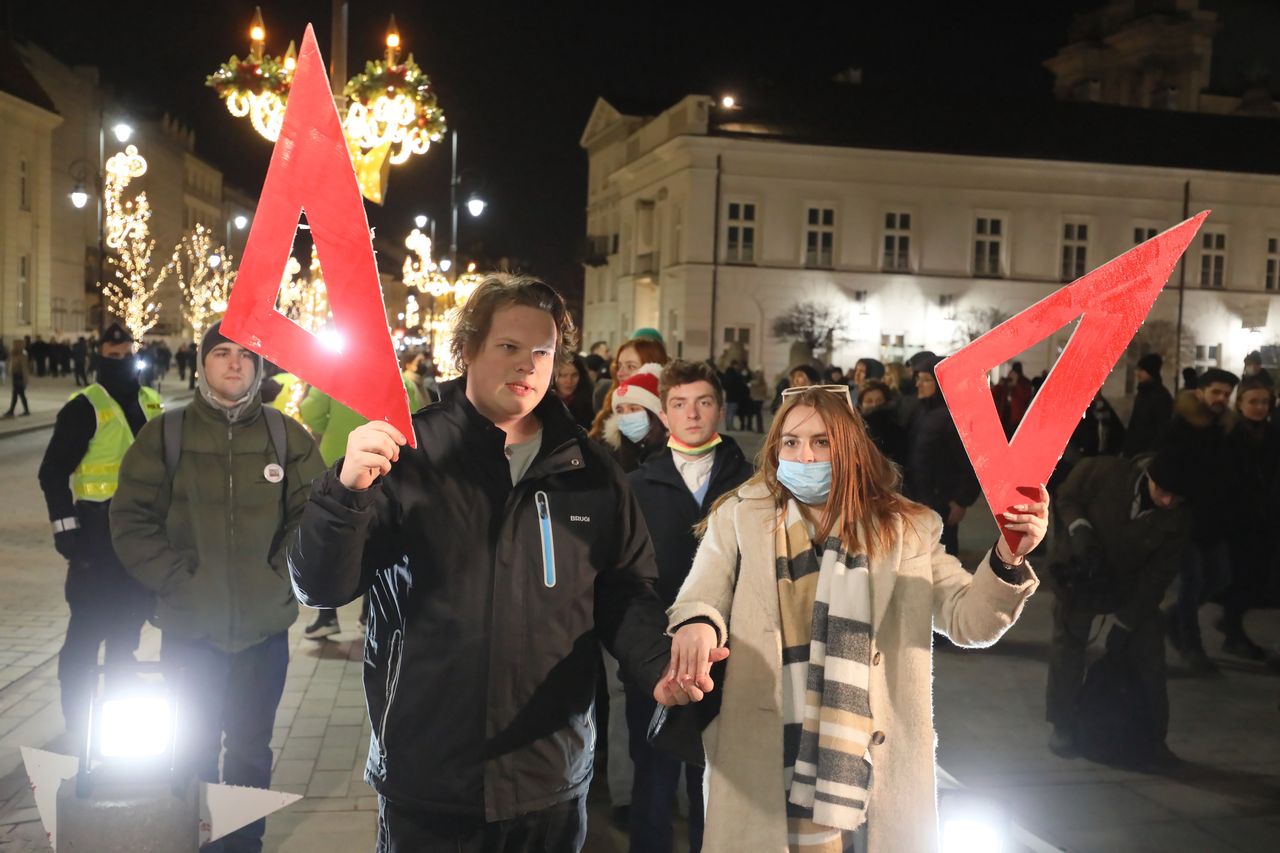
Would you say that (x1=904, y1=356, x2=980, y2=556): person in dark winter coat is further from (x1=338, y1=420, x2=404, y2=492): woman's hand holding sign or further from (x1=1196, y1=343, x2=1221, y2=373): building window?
(x1=1196, y1=343, x2=1221, y2=373): building window

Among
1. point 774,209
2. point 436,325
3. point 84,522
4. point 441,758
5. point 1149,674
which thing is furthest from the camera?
point 774,209

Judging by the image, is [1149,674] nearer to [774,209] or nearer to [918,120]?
[774,209]

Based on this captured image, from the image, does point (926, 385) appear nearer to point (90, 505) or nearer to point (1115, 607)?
point (1115, 607)

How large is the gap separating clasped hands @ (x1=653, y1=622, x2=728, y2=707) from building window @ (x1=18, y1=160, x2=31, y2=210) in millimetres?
64001

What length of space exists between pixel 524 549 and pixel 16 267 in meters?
63.0

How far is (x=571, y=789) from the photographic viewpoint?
2.98 m

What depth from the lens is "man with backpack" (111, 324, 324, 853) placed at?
4473mm

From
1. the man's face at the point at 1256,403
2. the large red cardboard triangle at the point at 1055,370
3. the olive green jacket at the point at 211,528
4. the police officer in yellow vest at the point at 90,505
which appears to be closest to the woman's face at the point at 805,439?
the large red cardboard triangle at the point at 1055,370

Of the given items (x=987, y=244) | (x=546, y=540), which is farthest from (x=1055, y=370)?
(x=987, y=244)

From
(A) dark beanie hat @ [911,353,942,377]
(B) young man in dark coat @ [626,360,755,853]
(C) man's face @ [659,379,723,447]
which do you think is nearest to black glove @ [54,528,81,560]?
(B) young man in dark coat @ [626,360,755,853]

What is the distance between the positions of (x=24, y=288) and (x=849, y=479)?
64660 millimetres

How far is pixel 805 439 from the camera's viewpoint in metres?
3.48

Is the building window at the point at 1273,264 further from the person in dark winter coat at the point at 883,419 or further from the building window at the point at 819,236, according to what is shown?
the person in dark winter coat at the point at 883,419

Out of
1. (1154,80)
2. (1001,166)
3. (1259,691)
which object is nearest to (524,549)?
(1259,691)
